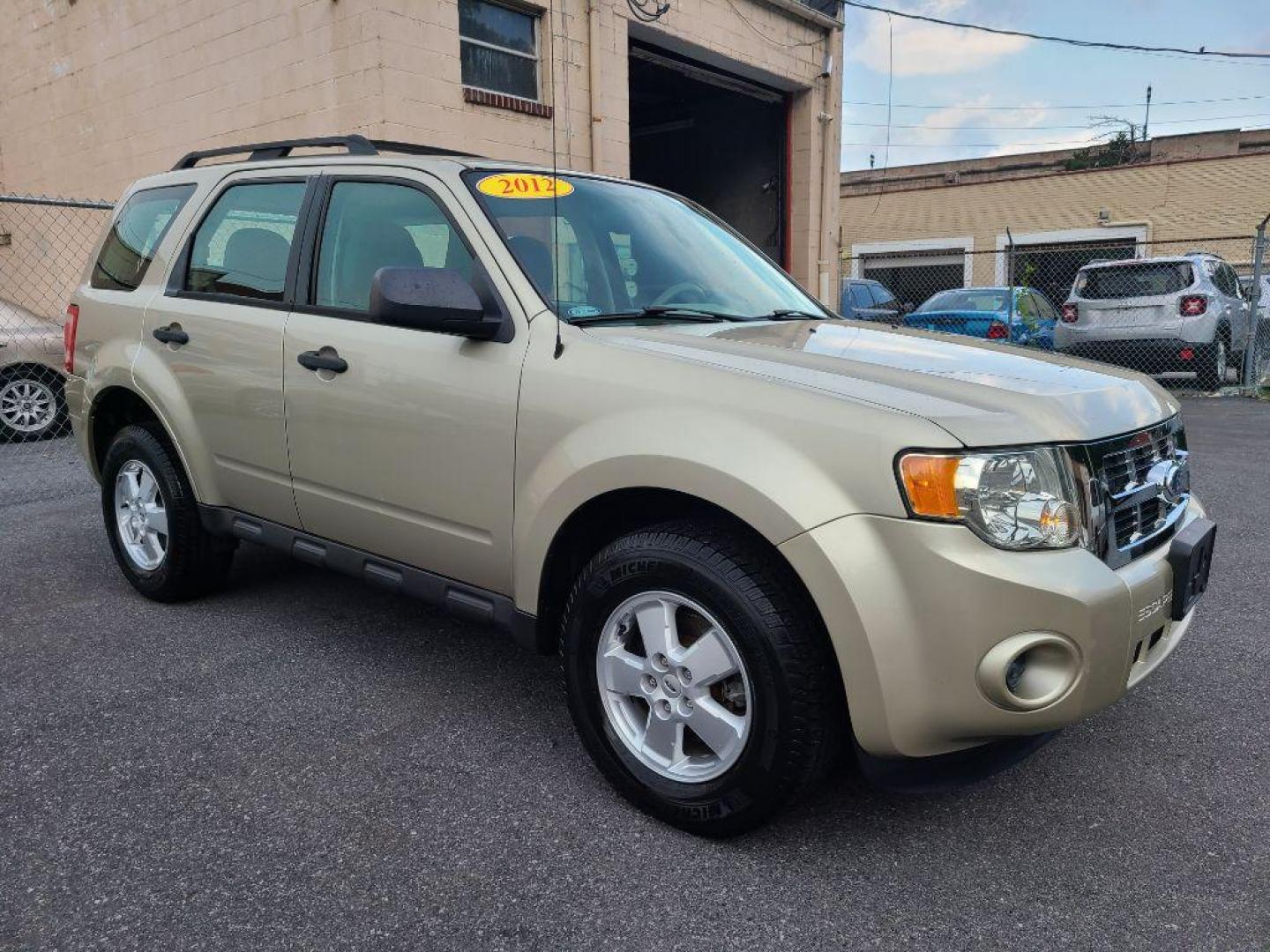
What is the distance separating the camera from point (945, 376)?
244 centimetres

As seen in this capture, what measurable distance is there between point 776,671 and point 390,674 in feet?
5.75

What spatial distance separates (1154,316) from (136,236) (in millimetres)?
11131

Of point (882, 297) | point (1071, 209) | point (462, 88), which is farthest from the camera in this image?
point (1071, 209)

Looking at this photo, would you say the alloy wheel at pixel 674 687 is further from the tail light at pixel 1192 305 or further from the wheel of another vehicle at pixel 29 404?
the tail light at pixel 1192 305

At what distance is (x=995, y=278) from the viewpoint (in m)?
27.9

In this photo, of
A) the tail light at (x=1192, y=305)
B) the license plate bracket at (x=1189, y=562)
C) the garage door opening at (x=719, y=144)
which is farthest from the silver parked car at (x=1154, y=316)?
the license plate bracket at (x=1189, y=562)

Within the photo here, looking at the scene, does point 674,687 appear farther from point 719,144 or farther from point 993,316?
point 719,144

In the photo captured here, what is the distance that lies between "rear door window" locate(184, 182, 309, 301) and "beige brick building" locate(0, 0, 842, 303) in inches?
108

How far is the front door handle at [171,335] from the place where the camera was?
3795 millimetres

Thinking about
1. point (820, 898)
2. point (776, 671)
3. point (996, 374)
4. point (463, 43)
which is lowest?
point (820, 898)

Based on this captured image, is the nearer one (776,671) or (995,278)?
(776,671)

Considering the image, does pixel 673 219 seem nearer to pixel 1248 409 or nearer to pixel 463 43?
pixel 463 43

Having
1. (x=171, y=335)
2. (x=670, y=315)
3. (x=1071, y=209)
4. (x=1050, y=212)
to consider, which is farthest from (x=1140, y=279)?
(x=1050, y=212)

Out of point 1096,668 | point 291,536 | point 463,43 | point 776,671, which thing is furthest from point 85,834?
point 463,43
